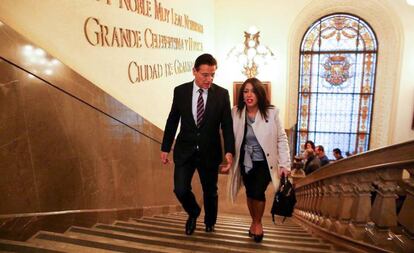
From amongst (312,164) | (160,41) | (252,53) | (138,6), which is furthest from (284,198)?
(252,53)

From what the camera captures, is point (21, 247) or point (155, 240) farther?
point (155, 240)

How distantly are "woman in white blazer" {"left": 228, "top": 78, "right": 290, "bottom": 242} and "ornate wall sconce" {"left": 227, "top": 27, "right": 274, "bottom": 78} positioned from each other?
20.3 ft

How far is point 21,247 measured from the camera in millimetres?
1830

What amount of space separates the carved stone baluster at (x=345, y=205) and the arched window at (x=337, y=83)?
738 cm

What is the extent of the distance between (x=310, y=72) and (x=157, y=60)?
6.09m

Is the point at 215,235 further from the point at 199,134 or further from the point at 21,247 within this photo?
the point at 21,247

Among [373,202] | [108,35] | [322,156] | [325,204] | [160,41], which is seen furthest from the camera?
[322,156]

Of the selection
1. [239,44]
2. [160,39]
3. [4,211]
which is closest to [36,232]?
[4,211]

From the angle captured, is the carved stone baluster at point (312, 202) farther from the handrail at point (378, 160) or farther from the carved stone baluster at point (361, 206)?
the carved stone baluster at point (361, 206)

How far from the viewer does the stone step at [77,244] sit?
1895 mm

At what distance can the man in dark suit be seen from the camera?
2518 mm

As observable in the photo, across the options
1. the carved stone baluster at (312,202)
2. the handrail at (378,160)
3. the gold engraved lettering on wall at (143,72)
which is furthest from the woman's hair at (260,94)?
the gold engraved lettering on wall at (143,72)

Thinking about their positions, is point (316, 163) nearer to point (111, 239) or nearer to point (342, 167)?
point (342, 167)

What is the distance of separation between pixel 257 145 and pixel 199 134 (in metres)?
0.50
